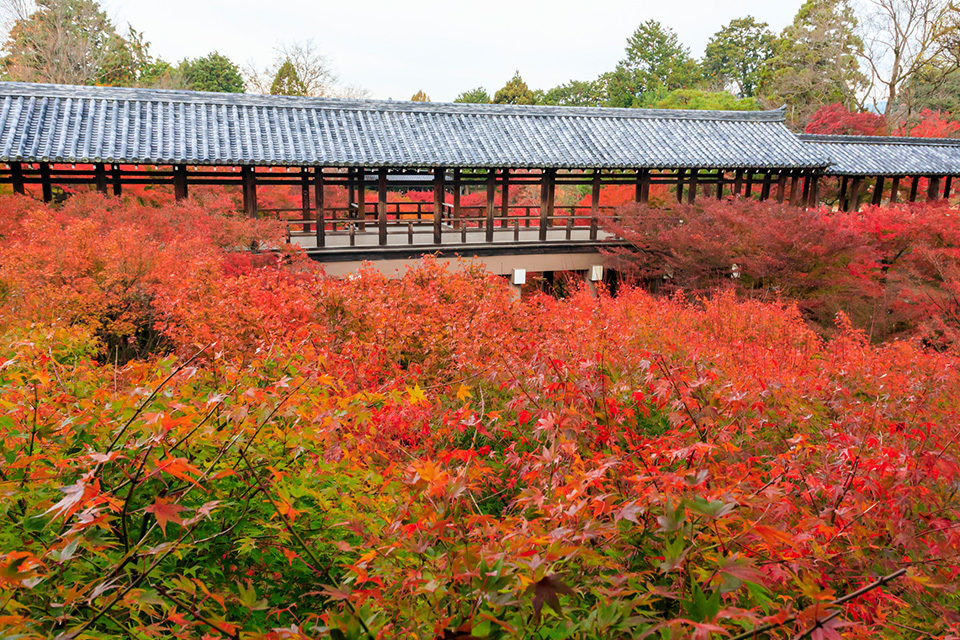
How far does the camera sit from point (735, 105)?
39.6 meters

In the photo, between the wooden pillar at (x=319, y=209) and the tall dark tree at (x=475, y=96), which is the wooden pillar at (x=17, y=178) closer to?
the wooden pillar at (x=319, y=209)

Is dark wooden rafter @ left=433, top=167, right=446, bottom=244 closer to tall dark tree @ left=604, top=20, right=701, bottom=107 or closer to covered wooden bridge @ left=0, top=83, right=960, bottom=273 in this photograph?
covered wooden bridge @ left=0, top=83, right=960, bottom=273

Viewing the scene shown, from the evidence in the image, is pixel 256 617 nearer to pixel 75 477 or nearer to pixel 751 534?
pixel 75 477

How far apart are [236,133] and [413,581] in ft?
50.4

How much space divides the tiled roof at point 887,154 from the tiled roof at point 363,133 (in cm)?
174

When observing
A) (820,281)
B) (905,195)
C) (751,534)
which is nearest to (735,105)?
(905,195)

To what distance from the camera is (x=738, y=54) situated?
174 feet

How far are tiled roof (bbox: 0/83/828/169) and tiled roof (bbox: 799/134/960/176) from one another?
1745 millimetres

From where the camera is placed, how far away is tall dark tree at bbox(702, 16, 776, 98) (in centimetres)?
5238

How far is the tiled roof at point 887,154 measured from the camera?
68.0ft

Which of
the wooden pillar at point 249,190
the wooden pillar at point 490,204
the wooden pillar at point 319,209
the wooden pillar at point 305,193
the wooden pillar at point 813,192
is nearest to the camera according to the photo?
the wooden pillar at point 249,190

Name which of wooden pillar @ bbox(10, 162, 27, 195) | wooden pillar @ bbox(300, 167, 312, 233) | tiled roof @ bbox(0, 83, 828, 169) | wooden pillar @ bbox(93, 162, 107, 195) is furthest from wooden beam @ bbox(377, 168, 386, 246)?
wooden pillar @ bbox(10, 162, 27, 195)

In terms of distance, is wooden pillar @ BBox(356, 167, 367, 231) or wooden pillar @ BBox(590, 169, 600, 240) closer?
wooden pillar @ BBox(356, 167, 367, 231)

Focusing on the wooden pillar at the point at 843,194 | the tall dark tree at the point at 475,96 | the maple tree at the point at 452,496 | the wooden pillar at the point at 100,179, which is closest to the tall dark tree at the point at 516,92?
the tall dark tree at the point at 475,96
